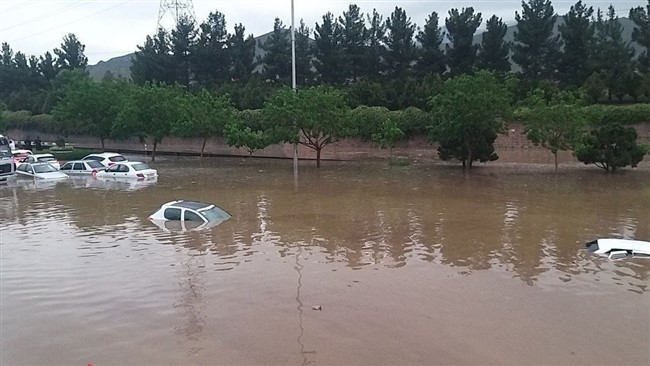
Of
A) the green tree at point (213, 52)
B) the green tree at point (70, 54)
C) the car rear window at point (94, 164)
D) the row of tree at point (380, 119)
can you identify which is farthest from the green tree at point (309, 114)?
the green tree at point (70, 54)

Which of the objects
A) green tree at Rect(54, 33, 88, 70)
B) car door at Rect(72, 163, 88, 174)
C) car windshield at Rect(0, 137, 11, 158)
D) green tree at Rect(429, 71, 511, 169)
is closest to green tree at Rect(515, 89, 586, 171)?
green tree at Rect(429, 71, 511, 169)

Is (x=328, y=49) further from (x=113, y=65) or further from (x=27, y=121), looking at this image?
(x=113, y=65)

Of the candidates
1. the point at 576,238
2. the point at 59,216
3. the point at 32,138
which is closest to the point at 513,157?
the point at 576,238

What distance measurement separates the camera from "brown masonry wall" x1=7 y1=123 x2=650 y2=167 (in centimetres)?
4275

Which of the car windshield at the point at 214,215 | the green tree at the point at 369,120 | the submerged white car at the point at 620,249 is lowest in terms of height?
the submerged white car at the point at 620,249

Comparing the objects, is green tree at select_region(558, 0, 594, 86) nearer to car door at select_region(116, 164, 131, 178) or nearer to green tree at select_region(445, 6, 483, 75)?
green tree at select_region(445, 6, 483, 75)

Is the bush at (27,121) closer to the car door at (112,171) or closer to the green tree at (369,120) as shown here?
the green tree at (369,120)

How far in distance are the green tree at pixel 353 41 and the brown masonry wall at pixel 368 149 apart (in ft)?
59.9

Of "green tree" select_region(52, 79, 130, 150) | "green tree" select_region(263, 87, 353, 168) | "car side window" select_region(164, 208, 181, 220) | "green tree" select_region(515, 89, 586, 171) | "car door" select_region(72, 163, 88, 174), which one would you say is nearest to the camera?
"car side window" select_region(164, 208, 181, 220)

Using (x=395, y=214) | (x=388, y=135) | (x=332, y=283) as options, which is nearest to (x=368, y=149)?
(x=388, y=135)

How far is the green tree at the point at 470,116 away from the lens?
35.4 meters

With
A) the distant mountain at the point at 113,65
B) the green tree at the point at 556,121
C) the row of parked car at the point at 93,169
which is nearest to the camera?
the green tree at the point at 556,121

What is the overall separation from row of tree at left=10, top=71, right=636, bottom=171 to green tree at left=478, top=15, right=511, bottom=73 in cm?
1462

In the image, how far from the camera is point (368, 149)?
164 feet
